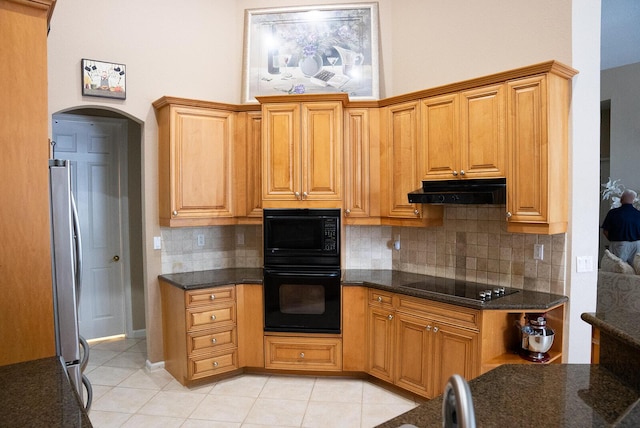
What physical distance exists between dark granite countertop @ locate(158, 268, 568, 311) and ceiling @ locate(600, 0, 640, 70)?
366 cm

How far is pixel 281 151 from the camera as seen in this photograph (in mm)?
3617

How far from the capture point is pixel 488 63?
3334 mm

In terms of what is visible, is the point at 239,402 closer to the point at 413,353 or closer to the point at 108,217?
the point at 413,353

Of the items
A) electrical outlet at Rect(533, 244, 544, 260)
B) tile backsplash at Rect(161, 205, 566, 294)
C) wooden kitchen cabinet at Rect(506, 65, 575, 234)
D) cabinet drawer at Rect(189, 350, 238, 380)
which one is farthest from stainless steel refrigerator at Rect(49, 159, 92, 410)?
electrical outlet at Rect(533, 244, 544, 260)

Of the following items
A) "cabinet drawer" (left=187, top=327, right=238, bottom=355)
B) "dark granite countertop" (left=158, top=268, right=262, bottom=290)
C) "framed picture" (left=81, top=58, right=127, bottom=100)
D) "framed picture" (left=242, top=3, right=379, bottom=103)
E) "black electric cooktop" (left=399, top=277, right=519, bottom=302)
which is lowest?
"cabinet drawer" (left=187, top=327, right=238, bottom=355)

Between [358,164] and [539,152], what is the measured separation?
57.9 inches

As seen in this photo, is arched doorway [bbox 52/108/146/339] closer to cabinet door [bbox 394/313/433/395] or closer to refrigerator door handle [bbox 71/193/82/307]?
refrigerator door handle [bbox 71/193/82/307]

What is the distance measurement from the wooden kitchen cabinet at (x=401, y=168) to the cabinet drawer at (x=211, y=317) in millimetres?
1522

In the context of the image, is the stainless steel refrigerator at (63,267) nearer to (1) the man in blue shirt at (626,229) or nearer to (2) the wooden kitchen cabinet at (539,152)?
(2) the wooden kitchen cabinet at (539,152)

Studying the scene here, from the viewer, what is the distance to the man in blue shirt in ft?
18.2

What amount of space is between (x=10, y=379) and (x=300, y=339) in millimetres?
2302

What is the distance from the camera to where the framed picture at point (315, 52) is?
3.95 meters

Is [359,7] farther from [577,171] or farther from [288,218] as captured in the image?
[577,171]

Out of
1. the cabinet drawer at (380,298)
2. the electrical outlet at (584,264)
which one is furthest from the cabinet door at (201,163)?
the electrical outlet at (584,264)
